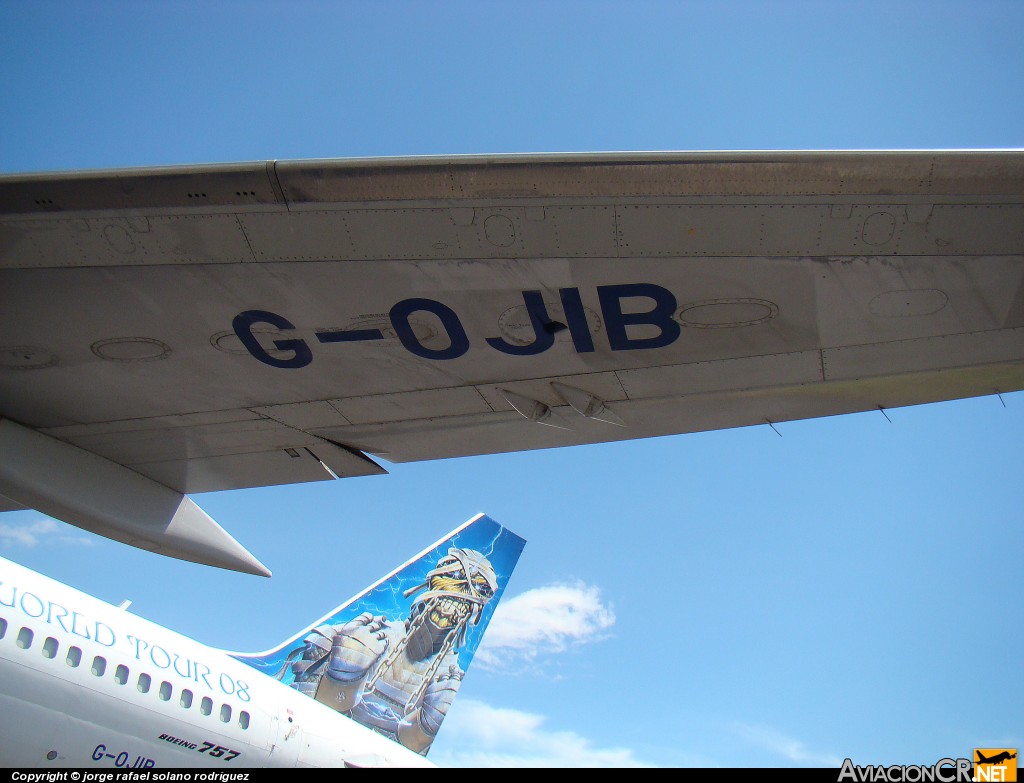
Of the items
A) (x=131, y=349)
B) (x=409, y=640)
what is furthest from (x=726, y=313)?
(x=409, y=640)

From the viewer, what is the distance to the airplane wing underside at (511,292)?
12.5 ft

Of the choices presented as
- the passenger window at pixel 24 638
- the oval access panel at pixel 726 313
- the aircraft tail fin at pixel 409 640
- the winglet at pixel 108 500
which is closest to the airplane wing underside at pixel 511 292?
the oval access panel at pixel 726 313

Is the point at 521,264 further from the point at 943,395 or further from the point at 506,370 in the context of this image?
the point at 943,395

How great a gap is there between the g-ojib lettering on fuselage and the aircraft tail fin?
47.7 feet

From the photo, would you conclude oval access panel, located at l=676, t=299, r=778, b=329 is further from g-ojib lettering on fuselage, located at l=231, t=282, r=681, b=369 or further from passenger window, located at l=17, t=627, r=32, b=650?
passenger window, located at l=17, t=627, r=32, b=650

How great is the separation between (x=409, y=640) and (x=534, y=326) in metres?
15.8

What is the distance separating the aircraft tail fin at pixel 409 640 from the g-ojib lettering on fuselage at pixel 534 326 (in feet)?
47.7

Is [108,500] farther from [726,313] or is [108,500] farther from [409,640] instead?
[409,640]

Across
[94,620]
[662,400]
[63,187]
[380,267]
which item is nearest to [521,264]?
[380,267]

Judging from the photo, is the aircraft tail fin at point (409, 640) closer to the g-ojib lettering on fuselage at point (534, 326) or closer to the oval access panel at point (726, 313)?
the g-ojib lettering on fuselage at point (534, 326)

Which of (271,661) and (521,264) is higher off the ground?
(521,264)

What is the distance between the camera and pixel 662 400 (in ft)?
18.0

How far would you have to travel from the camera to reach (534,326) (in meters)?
4.77

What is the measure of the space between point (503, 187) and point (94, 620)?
1213 centimetres
